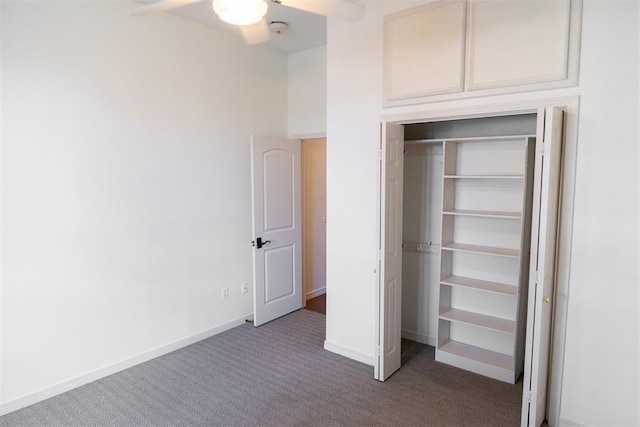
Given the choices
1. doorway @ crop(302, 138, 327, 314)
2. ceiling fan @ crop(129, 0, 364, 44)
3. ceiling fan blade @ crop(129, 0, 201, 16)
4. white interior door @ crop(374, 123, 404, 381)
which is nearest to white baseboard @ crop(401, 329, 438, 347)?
white interior door @ crop(374, 123, 404, 381)

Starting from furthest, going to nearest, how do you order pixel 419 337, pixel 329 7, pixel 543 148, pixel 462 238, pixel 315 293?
pixel 315 293 < pixel 419 337 < pixel 462 238 < pixel 543 148 < pixel 329 7

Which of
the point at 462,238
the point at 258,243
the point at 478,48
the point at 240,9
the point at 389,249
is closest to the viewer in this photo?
the point at 240,9

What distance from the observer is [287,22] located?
3584mm

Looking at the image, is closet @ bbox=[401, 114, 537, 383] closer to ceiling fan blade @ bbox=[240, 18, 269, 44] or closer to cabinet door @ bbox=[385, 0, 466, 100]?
cabinet door @ bbox=[385, 0, 466, 100]

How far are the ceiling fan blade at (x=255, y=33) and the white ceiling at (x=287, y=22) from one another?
0.06 m

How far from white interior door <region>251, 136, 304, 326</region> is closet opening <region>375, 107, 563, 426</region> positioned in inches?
53.8

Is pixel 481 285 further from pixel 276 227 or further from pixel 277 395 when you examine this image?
pixel 276 227

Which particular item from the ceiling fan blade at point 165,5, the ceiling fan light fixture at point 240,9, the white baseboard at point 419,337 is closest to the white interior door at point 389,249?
the white baseboard at point 419,337

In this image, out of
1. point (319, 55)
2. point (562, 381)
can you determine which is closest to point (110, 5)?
point (319, 55)

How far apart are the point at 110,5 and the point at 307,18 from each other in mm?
1541

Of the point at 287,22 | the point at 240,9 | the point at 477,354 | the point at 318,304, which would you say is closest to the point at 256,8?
the point at 240,9

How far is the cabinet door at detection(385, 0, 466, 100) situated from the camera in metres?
2.68

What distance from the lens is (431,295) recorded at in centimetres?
375

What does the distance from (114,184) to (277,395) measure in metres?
2.03
